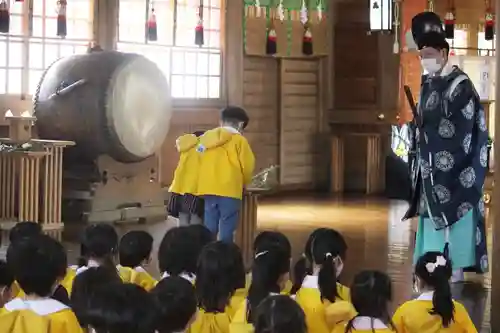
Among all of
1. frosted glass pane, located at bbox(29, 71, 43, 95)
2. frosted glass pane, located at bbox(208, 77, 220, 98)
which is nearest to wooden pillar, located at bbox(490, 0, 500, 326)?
frosted glass pane, located at bbox(29, 71, 43, 95)

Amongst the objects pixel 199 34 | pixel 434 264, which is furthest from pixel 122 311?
pixel 199 34

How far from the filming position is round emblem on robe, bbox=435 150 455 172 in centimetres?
527

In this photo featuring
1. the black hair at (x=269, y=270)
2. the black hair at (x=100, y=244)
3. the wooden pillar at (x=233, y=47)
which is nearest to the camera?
the black hair at (x=269, y=270)

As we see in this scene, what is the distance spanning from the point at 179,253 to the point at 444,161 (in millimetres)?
2489

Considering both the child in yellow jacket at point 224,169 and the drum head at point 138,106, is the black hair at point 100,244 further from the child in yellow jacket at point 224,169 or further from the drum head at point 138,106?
the drum head at point 138,106

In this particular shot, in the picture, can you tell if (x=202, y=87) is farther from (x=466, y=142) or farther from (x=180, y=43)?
(x=466, y=142)

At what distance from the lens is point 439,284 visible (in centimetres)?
329

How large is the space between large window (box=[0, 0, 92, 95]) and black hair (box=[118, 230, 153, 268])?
17.6 feet

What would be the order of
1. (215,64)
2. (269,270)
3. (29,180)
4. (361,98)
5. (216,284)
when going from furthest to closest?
(361,98) < (215,64) < (29,180) < (269,270) < (216,284)

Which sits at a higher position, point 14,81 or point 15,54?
point 15,54

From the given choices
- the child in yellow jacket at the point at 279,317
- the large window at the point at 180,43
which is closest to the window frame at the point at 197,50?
the large window at the point at 180,43

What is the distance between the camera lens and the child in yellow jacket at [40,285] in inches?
103

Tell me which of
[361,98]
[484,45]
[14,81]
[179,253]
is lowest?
[179,253]

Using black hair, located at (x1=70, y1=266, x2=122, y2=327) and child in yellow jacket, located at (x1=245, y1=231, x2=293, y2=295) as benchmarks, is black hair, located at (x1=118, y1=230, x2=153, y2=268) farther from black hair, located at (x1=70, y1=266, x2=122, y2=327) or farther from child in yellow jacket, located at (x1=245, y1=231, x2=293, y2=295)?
black hair, located at (x1=70, y1=266, x2=122, y2=327)
